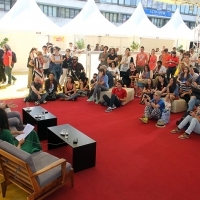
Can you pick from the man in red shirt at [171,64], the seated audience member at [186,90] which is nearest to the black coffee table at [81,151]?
the seated audience member at [186,90]

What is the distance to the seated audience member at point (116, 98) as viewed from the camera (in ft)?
24.4

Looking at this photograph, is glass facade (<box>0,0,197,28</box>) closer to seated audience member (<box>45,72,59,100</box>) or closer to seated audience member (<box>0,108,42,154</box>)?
seated audience member (<box>45,72,59,100</box>)

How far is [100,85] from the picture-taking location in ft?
26.5

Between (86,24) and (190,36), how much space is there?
27.5ft

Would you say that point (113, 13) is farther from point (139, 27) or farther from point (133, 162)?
point (133, 162)

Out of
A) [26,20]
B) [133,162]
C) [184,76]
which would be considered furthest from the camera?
[26,20]

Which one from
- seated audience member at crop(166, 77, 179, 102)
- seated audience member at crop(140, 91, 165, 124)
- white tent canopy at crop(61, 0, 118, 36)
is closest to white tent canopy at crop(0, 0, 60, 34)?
white tent canopy at crop(61, 0, 118, 36)

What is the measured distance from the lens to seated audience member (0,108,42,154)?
3451 millimetres

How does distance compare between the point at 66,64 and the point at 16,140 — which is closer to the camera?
the point at 16,140

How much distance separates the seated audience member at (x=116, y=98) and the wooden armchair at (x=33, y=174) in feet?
13.2

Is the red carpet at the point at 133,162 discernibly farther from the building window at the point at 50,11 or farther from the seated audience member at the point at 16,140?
the building window at the point at 50,11

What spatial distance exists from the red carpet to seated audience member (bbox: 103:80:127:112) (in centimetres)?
53

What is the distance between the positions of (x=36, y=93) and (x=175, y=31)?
1246 cm

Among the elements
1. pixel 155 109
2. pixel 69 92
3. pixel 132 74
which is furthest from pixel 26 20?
pixel 155 109
